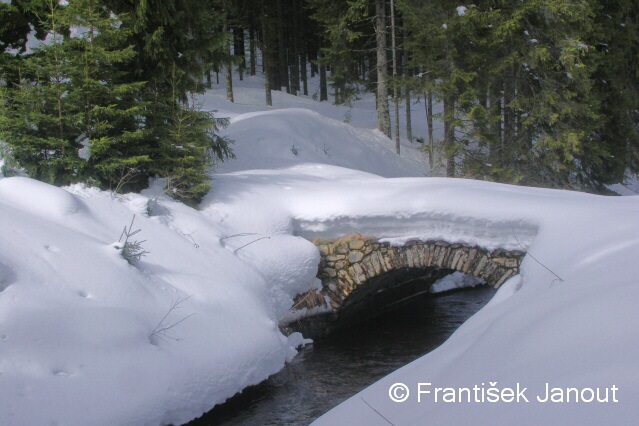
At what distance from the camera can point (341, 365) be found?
313 inches

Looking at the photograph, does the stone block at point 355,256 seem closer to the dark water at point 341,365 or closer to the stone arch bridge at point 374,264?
the stone arch bridge at point 374,264

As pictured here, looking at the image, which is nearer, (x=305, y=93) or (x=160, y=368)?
(x=160, y=368)

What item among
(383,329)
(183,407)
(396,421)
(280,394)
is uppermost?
(396,421)

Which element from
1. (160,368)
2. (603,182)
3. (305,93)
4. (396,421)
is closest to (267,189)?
(160,368)

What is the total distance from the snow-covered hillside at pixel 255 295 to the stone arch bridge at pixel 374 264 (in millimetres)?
193

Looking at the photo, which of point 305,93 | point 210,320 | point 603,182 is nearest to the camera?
point 210,320

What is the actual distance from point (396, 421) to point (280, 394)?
13.6 ft

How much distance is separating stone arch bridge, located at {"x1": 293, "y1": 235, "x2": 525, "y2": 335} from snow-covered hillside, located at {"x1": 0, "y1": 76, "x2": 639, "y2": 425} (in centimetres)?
19

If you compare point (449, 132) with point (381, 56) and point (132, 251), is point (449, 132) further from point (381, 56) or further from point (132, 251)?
point (132, 251)

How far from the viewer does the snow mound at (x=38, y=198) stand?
7.12 m

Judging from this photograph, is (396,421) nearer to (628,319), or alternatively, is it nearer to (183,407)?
(628,319)

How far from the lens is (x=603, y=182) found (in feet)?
49.0

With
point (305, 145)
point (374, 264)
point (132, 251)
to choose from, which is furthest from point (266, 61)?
point (132, 251)

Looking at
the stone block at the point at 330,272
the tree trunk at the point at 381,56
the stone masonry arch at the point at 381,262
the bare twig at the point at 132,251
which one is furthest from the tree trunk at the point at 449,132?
the bare twig at the point at 132,251
